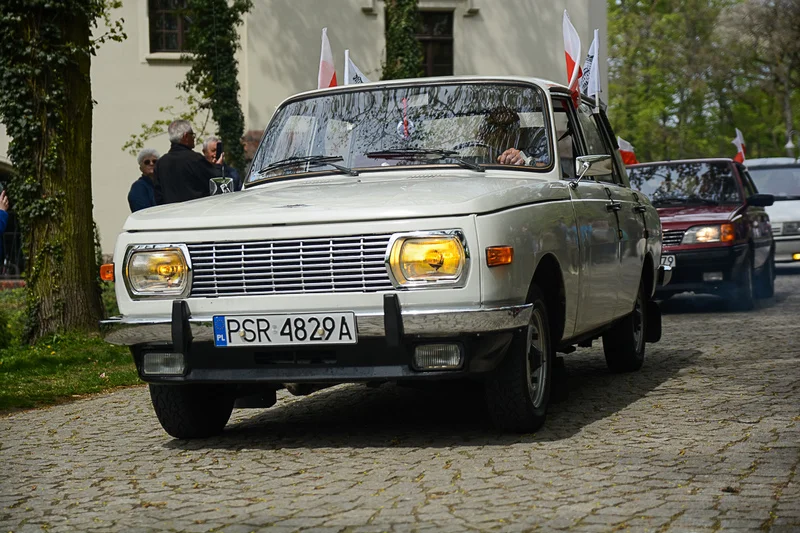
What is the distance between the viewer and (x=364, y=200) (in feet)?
20.0

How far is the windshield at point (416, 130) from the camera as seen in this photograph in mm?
7223

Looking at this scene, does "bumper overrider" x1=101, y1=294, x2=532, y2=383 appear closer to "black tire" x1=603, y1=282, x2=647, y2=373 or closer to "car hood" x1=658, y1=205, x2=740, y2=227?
"black tire" x1=603, y1=282, x2=647, y2=373

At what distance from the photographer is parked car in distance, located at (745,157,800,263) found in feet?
69.3

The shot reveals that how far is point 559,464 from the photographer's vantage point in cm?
574

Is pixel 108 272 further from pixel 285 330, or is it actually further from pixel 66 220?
pixel 66 220

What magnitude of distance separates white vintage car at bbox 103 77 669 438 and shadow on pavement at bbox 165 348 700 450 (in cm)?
21

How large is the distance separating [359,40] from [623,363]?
21655 millimetres

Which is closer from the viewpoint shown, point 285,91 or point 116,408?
point 116,408

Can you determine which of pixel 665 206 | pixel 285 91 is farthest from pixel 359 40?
pixel 665 206

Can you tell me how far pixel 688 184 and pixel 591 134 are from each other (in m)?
7.46

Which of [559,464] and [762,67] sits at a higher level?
[762,67]

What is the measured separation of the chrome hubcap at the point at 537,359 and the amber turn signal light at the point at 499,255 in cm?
61

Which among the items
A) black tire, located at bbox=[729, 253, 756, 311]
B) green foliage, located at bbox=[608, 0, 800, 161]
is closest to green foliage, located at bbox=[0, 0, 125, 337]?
black tire, located at bbox=[729, 253, 756, 311]

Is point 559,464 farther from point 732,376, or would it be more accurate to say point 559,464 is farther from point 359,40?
point 359,40
